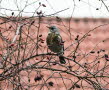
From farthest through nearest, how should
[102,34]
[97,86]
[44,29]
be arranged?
[102,34] → [44,29] → [97,86]

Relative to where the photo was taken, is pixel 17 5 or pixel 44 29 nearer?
pixel 17 5

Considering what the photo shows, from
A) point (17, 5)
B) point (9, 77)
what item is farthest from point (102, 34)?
point (9, 77)

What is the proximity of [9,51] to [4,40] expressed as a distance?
0.33 m

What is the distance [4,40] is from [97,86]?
122cm

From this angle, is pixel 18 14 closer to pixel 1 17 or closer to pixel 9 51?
pixel 1 17

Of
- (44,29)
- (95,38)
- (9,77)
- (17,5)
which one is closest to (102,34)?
(95,38)

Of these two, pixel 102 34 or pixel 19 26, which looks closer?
pixel 19 26

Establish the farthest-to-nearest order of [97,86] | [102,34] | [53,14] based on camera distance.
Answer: [102,34] → [53,14] → [97,86]

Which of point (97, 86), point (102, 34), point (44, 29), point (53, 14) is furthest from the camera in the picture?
point (102, 34)

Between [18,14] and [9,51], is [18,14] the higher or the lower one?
the higher one

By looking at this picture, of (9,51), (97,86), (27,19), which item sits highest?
(27,19)

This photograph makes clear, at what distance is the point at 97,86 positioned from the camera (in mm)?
4848

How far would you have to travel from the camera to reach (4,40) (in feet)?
17.6

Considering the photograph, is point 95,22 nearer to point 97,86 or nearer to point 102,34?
point 102,34
